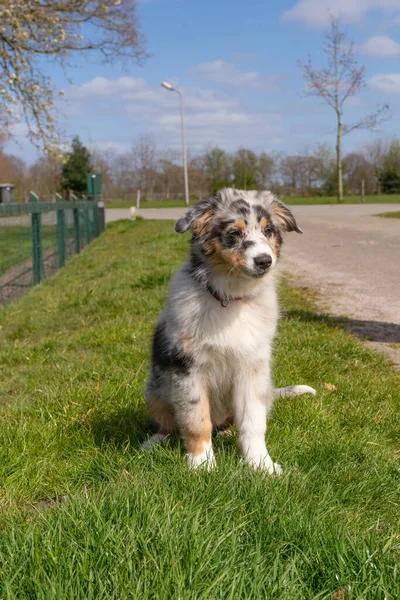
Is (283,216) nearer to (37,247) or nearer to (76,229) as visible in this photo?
(37,247)

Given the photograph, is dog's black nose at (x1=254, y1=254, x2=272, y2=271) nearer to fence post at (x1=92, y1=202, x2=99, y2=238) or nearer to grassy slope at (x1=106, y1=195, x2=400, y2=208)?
fence post at (x1=92, y1=202, x2=99, y2=238)

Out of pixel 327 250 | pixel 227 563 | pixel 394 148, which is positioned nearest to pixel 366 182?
pixel 394 148

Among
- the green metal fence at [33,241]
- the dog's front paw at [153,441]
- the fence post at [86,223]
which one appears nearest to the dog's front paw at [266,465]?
the dog's front paw at [153,441]

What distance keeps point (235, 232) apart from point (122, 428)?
151cm

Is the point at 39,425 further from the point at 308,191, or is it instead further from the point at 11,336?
the point at 308,191

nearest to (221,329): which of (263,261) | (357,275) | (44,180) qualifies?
(263,261)

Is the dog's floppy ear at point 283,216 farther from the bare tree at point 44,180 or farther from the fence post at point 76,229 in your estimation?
the bare tree at point 44,180

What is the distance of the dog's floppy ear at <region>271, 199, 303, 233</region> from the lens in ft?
12.1

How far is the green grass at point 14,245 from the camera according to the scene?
9.47 m

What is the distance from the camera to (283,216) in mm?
3729

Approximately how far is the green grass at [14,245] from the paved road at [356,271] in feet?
15.9

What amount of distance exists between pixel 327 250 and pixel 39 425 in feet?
39.4

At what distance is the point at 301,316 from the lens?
706cm

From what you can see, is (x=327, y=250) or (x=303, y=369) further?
(x=327, y=250)
